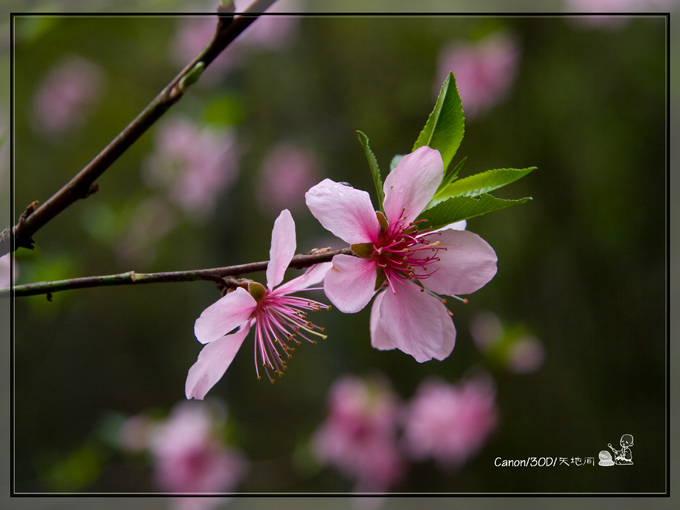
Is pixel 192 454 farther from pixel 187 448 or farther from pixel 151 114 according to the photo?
pixel 151 114

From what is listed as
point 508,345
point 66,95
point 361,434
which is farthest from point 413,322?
point 66,95

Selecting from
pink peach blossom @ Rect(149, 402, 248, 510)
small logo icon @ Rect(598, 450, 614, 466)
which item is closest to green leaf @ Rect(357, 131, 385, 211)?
small logo icon @ Rect(598, 450, 614, 466)

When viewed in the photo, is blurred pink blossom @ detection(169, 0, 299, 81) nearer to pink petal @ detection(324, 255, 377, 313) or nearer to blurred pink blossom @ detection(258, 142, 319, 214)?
blurred pink blossom @ detection(258, 142, 319, 214)

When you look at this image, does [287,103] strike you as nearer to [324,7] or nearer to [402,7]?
[324,7]

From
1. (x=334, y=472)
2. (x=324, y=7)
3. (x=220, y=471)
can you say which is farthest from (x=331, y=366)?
(x=324, y=7)

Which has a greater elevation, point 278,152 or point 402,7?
point 402,7

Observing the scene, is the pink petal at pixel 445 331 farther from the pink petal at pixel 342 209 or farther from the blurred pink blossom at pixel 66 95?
the blurred pink blossom at pixel 66 95
